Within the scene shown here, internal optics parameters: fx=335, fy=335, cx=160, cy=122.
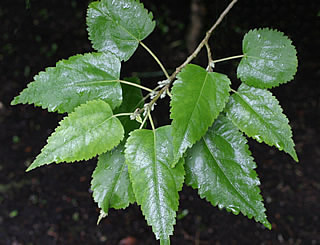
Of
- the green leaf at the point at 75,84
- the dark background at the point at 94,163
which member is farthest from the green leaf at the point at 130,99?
the dark background at the point at 94,163

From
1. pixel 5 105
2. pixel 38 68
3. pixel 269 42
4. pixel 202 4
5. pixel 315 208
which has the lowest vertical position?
pixel 315 208

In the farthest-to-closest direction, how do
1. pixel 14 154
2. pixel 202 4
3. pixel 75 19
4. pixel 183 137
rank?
pixel 75 19
pixel 14 154
pixel 202 4
pixel 183 137

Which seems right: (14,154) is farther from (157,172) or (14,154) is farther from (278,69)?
(278,69)

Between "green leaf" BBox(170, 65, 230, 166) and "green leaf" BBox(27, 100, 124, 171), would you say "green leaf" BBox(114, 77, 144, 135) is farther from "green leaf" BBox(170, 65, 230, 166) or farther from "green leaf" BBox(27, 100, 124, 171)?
"green leaf" BBox(170, 65, 230, 166)

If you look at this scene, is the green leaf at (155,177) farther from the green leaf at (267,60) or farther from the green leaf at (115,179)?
the green leaf at (267,60)

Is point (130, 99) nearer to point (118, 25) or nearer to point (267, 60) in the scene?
point (118, 25)

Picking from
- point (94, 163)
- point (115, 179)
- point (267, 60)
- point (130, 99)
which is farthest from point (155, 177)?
point (94, 163)

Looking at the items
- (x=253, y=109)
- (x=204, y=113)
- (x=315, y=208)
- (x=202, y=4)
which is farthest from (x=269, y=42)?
(x=315, y=208)
